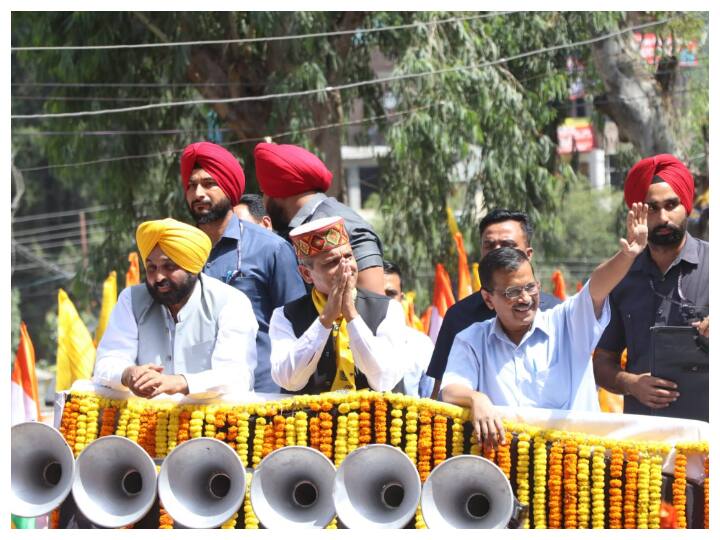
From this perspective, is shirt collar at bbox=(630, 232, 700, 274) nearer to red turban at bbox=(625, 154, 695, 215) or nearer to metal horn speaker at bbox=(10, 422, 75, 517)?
red turban at bbox=(625, 154, 695, 215)

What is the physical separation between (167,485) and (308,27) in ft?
23.9

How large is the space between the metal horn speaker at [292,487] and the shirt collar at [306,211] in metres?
1.08

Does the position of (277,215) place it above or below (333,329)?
above

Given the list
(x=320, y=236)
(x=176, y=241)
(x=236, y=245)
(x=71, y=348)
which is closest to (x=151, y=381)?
(x=176, y=241)

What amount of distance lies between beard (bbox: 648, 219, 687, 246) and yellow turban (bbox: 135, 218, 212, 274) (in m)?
1.63

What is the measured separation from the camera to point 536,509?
11.2 ft

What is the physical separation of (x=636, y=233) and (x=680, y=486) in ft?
2.48

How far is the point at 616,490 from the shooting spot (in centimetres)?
338

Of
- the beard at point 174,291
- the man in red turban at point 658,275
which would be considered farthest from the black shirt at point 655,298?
the beard at point 174,291

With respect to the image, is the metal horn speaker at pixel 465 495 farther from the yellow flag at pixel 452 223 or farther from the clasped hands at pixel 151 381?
the yellow flag at pixel 452 223

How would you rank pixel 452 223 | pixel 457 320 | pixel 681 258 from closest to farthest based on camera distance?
pixel 681 258, pixel 457 320, pixel 452 223

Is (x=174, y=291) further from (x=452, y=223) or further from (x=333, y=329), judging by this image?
(x=452, y=223)

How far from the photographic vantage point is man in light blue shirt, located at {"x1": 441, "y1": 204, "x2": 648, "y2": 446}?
360 cm
